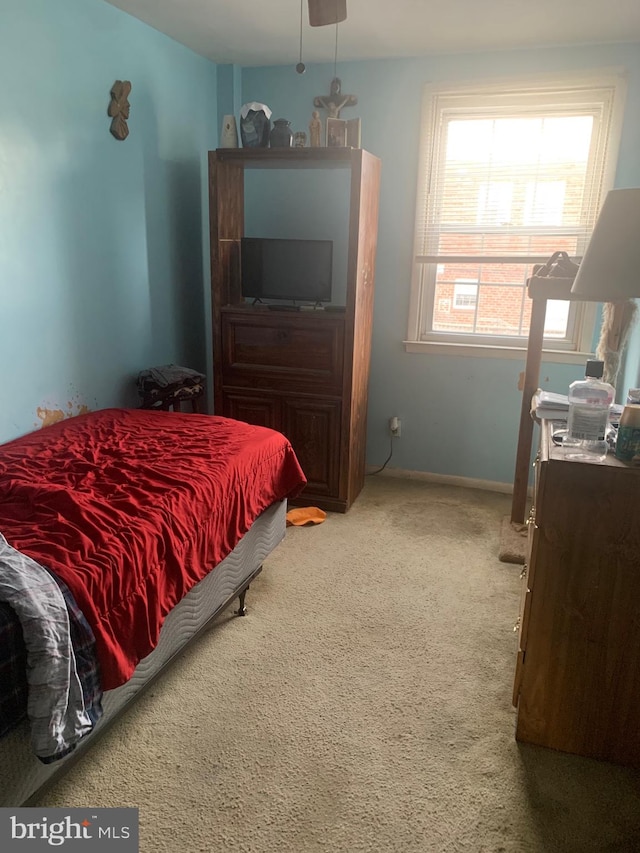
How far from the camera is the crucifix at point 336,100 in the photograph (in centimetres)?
355

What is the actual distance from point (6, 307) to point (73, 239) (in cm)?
51

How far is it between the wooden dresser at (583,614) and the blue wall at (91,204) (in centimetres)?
212

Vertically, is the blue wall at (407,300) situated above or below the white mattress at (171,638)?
above

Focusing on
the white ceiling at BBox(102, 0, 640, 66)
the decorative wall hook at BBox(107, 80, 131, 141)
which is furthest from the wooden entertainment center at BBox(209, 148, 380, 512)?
the white ceiling at BBox(102, 0, 640, 66)

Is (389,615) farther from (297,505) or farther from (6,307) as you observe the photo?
(6,307)

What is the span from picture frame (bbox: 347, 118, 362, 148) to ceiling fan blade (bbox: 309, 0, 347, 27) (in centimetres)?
117

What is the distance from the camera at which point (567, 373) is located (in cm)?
357

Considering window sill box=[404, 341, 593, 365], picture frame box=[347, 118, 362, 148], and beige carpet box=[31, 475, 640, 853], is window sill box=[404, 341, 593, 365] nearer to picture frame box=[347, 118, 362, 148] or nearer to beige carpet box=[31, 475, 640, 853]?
picture frame box=[347, 118, 362, 148]

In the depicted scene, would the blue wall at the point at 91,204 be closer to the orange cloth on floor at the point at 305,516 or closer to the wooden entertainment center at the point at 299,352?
the wooden entertainment center at the point at 299,352

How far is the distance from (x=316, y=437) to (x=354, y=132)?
162 cm

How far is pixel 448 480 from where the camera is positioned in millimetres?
3965

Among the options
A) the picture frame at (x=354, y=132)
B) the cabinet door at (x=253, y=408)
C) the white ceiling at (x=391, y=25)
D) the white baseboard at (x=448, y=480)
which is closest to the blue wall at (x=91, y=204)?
the white ceiling at (x=391, y=25)

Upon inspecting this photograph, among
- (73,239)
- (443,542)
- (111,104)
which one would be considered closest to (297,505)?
(443,542)

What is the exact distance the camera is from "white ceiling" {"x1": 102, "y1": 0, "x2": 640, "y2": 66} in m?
2.74
